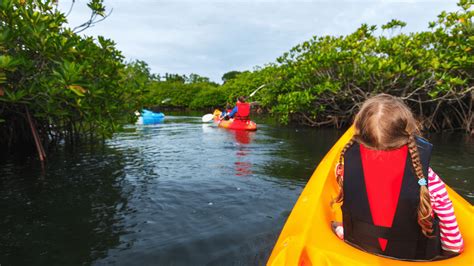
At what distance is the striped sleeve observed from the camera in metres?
1.73

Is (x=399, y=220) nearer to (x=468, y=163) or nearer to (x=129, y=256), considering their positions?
(x=129, y=256)

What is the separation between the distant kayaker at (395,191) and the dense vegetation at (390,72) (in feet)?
32.8

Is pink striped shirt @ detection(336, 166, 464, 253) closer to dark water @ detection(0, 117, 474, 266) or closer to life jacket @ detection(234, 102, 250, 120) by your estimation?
dark water @ detection(0, 117, 474, 266)

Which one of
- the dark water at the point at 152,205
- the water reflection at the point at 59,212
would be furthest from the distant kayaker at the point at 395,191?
the water reflection at the point at 59,212

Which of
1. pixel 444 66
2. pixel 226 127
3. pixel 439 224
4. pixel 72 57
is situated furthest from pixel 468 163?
pixel 226 127

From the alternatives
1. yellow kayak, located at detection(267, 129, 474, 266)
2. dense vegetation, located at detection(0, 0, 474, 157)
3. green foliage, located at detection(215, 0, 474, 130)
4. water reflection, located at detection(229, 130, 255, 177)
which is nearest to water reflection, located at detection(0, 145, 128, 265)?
dense vegetation, located at detection(0, 0, 474, 157)

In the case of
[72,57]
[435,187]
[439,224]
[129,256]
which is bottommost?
[129,256]

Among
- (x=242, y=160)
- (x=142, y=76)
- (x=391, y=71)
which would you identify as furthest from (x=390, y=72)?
(x=142, y=76)

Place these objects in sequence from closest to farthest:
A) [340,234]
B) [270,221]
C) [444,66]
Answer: [340,234]
[270,221]
[444,66]

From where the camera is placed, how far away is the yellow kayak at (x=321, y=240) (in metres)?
1.73

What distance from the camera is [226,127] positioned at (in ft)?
46.3

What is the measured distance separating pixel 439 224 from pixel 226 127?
12.4m

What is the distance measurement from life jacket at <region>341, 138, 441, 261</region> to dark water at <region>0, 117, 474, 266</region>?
51.0 inches

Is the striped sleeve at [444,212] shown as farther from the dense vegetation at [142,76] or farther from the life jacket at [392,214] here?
the dense vegetation at [142,76]
